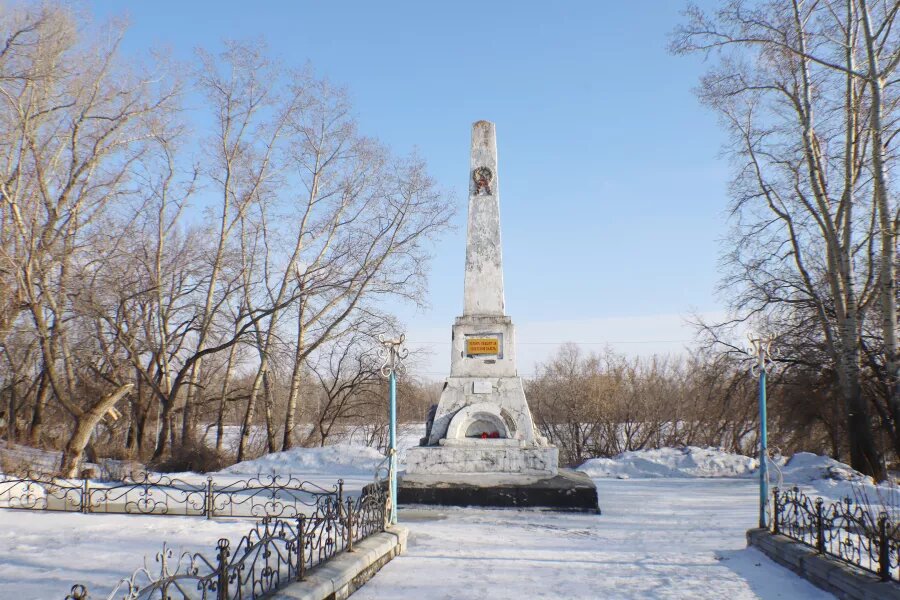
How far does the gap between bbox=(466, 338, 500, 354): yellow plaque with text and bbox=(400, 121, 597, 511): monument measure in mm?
21

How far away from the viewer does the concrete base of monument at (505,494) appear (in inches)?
452

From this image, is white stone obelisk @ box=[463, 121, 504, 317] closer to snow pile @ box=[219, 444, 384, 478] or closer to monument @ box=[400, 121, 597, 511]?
monument @ box=[400, 121, 597, 511]

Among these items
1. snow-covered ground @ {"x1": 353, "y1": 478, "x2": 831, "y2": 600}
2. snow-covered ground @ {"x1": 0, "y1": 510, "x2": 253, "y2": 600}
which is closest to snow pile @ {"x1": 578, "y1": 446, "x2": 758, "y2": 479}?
snow-covered ground @ {"x1": 353, "y1": 478, "x2": 831, "y2": 600}

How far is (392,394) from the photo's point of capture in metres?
8.98

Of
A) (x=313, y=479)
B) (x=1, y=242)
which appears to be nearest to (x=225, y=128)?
(x=1, y=242)

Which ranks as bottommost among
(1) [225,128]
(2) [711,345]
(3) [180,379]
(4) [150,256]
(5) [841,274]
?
(3) [180,379]

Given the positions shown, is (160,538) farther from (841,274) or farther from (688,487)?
(841,274)

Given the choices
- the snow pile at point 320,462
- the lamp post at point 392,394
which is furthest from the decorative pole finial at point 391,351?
the snow pile at point 320,462

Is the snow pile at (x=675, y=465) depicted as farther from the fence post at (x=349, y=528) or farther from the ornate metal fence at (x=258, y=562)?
the fence post at (x=349, y=528)

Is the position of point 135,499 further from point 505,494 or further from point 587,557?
point 587,557

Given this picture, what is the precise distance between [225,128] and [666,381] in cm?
2534

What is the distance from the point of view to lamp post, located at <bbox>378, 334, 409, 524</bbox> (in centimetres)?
881

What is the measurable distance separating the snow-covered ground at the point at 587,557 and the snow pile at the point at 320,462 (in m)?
7.59

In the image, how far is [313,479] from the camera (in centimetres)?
1647
